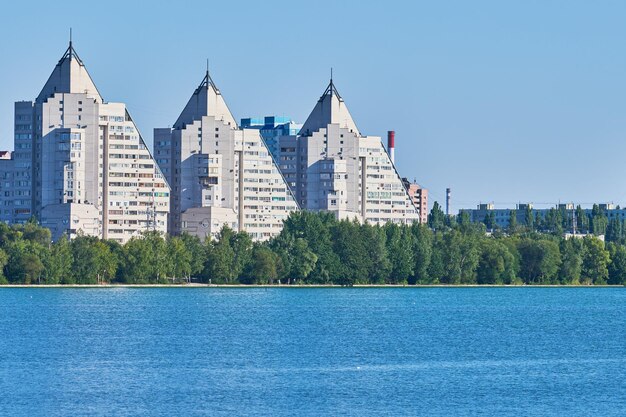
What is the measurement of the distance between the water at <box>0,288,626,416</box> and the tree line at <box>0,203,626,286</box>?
18514mm

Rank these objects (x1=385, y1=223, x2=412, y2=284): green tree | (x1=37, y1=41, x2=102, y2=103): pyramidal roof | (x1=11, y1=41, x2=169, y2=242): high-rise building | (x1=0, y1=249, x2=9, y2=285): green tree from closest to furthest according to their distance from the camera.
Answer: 1. (x1=0, y1=249, x2=9, y2=285): green tree
2. (x1=385, y1=223, x2=412, y2=284): green tree
3. (x1=11, y1=41, x2=169, y2=242): high-rise building
4. (x1=37, y1=41, x2=102, y2=103): pyramidal roof

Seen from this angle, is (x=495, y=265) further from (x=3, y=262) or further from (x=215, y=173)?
(x=3, y=262)

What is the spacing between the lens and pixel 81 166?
567 ft

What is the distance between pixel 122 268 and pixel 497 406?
99.1 meters

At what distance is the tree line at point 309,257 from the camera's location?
492 ft

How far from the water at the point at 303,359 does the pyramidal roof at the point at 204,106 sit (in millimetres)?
67343

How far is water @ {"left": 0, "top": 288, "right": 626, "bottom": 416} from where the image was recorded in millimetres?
59062

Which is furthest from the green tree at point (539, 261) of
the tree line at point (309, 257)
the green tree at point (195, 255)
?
the green tree at point (195, 255)

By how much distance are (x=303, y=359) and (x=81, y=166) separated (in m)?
101

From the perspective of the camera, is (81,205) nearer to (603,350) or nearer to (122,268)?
(122,268)

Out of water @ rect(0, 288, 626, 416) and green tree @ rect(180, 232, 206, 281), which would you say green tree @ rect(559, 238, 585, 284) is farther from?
water @ rect(0, 288, 626, 416)

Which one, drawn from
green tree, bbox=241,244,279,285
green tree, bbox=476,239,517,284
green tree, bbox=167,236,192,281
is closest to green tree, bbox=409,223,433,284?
green tree, bbox=476,239,517,284

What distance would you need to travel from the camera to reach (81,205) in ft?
561

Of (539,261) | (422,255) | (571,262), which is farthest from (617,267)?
(422,255)
